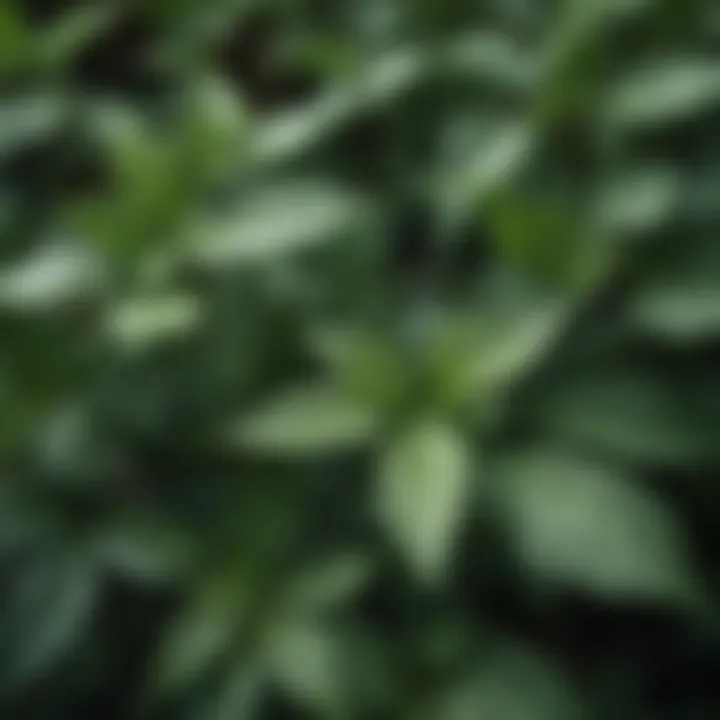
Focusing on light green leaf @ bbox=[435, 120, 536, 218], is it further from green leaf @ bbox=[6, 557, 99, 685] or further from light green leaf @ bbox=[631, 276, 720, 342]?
green leaf @ bbox=[6, 557, 99, 685]

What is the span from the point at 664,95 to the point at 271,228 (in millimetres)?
267

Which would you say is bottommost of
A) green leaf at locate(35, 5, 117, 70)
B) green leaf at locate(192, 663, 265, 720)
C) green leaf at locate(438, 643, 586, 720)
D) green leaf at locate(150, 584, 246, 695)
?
green leaf at locate(438, 643, 586, 720)

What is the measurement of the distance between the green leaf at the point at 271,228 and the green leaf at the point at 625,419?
0.17 metres

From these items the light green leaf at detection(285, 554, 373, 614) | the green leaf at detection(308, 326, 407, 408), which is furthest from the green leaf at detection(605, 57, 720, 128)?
the light green leaf at detection(285, 554, 373, 614)

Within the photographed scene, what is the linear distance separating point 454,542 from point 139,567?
185 millimetres

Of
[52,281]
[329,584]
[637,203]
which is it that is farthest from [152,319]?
[637,203]

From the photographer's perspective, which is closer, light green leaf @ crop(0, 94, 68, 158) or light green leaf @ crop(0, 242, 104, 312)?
light green leaf @ crop(0, 242, 104, 312)

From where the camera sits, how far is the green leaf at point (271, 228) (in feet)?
2.64

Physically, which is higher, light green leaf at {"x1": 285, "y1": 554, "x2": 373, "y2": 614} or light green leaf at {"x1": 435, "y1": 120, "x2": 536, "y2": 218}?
light green leaf at {"x1": 435, "y1": 120, "x2": 536, "y2": 218}

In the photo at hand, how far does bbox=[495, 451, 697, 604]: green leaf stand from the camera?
2.39ft

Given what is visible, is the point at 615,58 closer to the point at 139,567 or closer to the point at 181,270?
the point at 181,270

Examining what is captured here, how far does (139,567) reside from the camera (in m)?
0.80

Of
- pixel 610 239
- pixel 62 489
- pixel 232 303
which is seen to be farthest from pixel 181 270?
pixel 610 239

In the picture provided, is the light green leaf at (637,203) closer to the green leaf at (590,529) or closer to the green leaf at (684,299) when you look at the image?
the green leaf at (684,299)
